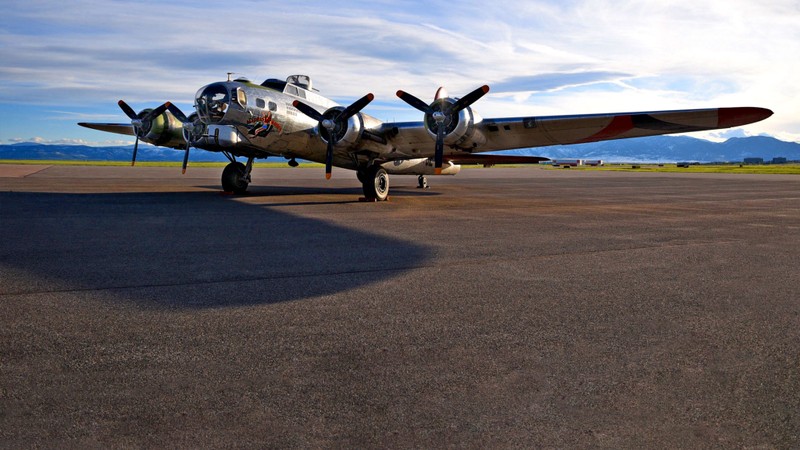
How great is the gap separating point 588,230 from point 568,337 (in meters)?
9.20

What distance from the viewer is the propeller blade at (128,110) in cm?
2653

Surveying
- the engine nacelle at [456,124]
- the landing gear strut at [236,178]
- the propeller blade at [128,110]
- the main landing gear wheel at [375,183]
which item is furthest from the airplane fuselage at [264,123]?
the propeller blade at [128,110]

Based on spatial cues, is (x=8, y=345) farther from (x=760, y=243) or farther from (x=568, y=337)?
(x=760, y=243)

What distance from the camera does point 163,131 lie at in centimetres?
2647

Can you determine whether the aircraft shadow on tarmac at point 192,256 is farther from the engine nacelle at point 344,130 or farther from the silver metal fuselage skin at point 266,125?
the engine nacelle at point 344,130

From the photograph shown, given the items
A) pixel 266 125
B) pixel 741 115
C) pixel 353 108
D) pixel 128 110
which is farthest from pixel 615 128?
pixel 128 110

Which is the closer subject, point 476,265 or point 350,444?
point 350,444

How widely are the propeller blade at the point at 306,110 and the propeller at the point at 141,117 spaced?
300 inches

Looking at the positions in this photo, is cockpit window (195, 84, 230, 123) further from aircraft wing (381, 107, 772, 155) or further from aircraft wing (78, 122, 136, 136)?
aircraft wing (78, 122, 136, 136)

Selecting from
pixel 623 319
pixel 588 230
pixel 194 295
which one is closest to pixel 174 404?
pixel 194 295

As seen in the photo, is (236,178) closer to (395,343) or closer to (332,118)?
(332,118)

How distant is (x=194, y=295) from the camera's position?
24.1 ft

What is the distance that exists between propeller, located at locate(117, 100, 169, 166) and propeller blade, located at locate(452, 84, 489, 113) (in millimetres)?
13189

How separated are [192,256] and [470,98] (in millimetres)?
12907
